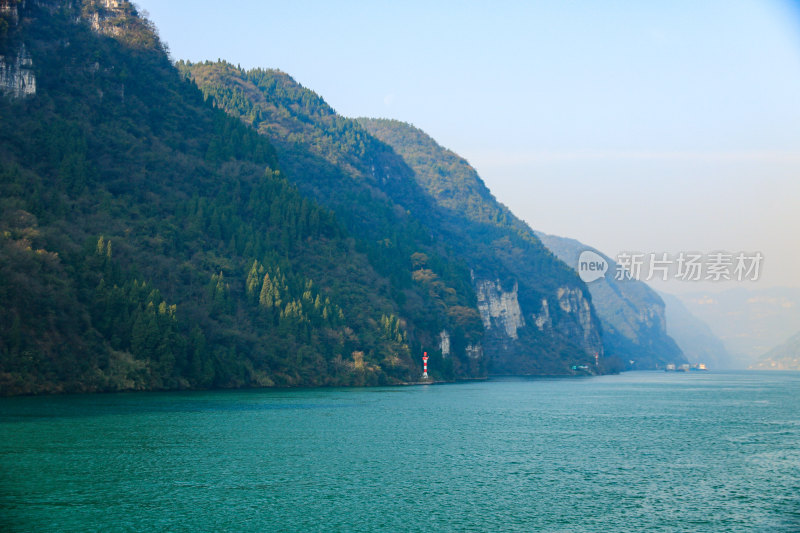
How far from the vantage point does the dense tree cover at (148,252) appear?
10231 centimetres


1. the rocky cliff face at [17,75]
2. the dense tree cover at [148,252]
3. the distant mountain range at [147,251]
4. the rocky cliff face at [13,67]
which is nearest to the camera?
the dense tree cover at [148,252]

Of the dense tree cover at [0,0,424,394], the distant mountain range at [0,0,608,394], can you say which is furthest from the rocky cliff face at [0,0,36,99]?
the dense tree cover at [0,0,424,394]

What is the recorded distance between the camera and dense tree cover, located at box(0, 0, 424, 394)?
102312 millimetres

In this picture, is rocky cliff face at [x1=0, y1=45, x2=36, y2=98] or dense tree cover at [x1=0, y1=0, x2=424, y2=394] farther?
rocky cliff face at [x1=0, y1=45, x2=36, y2=98]

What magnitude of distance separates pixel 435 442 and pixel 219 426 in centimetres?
2080

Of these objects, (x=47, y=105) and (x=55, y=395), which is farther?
(x=47, y=105)

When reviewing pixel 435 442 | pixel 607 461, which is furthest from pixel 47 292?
pixel 607 461

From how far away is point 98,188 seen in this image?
5748 inches

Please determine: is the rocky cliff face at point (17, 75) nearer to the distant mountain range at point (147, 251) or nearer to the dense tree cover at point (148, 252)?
the distant mountain range at point (147, 251)

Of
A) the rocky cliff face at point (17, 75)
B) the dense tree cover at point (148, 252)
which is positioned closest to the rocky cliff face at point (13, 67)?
the rocky cliff face at point (17, 75)

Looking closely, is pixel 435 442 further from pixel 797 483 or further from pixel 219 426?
pixel 797 483

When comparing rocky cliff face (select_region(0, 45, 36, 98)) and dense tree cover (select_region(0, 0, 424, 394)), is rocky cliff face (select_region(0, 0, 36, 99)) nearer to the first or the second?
rocky cliff face (select_region(0, 45, 36, 98))

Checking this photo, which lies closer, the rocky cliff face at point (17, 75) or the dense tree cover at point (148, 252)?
the dense tree cover at point (148, 252)

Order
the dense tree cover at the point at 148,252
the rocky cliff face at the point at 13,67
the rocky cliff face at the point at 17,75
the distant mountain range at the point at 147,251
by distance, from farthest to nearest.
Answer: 1. the rocky cliff face at the point at 13,67
2. the rocky cliff face at the point at 17,75
3. the distant mountain range at the point at 147,251
4. the dense tree cover at the point at 148,252
